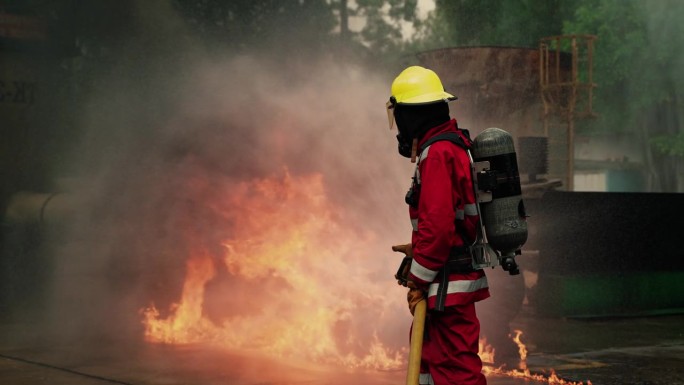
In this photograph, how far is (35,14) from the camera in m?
13.9

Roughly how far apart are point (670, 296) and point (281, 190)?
17.4 ft

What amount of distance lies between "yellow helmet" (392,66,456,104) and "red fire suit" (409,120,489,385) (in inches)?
5.9

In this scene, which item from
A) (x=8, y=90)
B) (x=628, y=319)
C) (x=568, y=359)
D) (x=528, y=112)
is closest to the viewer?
(x=568, y=359)

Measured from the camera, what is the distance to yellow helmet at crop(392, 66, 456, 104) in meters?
4.42

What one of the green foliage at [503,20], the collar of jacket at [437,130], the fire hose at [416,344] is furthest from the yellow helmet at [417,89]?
the green foliage at [503,20]

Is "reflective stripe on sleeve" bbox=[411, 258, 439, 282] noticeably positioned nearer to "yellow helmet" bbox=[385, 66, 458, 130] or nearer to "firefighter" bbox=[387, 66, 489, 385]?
"firefighter" bbox=[387, 66, 489, 385]

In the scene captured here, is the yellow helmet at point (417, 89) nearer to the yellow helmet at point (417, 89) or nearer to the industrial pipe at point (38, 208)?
the yellow helmet at point (417, 89)

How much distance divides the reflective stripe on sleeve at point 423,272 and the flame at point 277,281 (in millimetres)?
3789

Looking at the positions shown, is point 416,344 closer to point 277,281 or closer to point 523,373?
point 523,373

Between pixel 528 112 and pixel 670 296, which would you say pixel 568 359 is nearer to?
pixel 670 296

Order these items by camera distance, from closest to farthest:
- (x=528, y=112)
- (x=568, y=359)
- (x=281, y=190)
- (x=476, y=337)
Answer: (x=476, y=337), (x=568, y=359), (x=281, y=190), (x=528, y=112)

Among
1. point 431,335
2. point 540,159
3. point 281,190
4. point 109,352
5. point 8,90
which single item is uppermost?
point 8,90

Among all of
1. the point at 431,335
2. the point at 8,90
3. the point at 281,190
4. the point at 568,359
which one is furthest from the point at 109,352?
the point at 8,90

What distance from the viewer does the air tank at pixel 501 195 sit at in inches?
170
